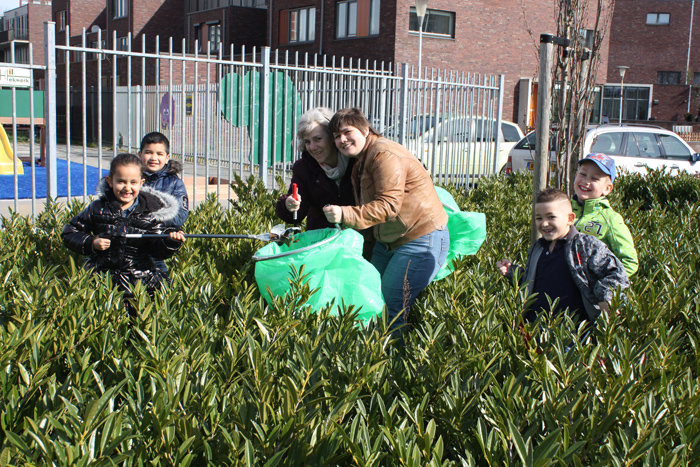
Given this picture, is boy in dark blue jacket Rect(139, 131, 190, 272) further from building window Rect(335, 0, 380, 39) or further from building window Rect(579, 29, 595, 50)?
building window Rect(335, 0, 380, 39)

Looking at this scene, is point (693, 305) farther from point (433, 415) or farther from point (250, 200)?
point (250, 200)

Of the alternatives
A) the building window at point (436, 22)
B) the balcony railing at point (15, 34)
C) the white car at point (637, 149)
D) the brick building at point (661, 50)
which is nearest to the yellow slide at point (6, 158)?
the white car at point (637, 149)

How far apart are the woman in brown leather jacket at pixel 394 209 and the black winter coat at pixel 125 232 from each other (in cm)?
110

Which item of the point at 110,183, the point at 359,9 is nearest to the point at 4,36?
the point at 359,9

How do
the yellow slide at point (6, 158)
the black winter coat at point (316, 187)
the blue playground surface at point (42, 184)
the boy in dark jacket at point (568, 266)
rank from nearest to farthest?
the boy in dark jacket at point (568, 266) < the black winter coat at point (316, 187) < the yellow slide at point (6, 158) < the blue playground surface at point (42, 184)

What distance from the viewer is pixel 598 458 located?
180 cm

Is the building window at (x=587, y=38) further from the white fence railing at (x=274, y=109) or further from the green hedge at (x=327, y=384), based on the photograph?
the white fence railing at (x=274, y=109)

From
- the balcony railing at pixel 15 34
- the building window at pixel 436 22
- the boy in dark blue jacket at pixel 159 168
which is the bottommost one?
the boy in dark blue jacket at pixel 159 168

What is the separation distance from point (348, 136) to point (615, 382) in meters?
1.98

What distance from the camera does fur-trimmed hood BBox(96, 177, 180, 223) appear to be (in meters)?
3.79

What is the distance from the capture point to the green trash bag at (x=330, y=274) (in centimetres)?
333

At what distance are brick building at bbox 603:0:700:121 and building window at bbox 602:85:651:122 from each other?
1579 mm

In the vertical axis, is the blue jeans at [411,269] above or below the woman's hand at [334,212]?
below

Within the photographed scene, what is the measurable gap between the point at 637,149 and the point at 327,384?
38.9 ft
